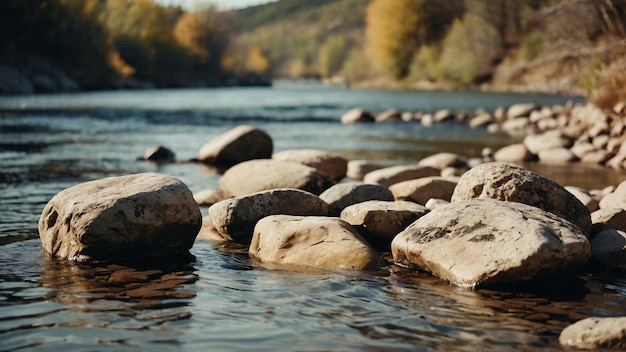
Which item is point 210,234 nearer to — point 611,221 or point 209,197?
point 209,197

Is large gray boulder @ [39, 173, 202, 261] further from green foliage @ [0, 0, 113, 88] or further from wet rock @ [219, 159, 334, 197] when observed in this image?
green foliage @ [0, 0, 113, 88]

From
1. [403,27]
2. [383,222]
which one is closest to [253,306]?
[383,222]

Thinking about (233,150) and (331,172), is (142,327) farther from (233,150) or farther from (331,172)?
(233,150)

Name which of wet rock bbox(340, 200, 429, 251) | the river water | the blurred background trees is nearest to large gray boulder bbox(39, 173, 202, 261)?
the river water

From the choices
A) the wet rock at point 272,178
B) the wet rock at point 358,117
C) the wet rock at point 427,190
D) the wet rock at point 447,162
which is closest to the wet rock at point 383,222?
the wet rock at point 427,190

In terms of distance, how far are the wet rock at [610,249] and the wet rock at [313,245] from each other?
215 cm

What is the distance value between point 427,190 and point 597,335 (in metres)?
5.30

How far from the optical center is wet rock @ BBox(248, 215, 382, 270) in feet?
23.4

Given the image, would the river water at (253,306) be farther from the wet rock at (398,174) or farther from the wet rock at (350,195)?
the wet rock at (398,174)

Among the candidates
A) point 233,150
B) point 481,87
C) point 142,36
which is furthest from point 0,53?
point 233,150

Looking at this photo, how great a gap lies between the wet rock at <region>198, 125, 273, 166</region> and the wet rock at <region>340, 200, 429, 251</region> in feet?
26.8

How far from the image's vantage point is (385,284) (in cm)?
657

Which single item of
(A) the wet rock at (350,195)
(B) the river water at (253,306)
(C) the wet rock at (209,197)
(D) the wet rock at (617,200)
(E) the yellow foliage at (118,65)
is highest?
(E) the yellow foliage at (118,65)

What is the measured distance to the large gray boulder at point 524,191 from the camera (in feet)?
25.6
